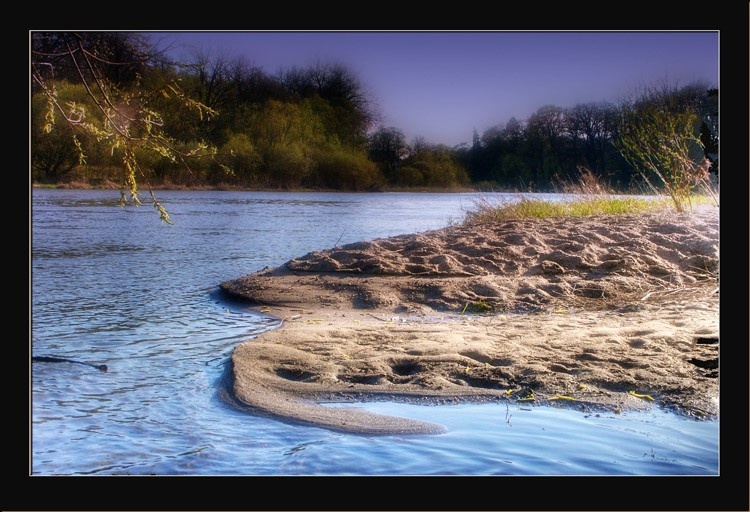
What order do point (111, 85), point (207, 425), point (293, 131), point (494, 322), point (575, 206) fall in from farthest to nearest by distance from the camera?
point (575, 206), point (293, 131), point (494, 322), point (111, 85), point (207, 425)

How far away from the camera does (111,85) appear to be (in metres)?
4.93

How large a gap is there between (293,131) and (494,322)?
7.40 ft

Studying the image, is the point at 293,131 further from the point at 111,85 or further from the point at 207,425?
the point at 207,425

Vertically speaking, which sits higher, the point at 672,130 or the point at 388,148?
the point at 672,130

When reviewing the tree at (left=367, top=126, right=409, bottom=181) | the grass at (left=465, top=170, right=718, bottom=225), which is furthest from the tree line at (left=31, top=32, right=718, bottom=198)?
the grass at (left=465, top=170, right=718, bottom=225)

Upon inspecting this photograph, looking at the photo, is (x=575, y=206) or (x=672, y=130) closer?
(x=672, y=130)

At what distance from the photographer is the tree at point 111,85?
Result: 435 cm

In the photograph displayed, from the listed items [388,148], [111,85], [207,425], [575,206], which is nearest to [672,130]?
[388,148]

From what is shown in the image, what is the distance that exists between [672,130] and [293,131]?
4000mm

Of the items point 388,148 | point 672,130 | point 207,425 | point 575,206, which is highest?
point 672,130

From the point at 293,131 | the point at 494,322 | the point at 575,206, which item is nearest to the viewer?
the point at 494,322

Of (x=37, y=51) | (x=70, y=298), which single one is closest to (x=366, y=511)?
(x=37, y=51)

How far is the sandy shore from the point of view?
14.8ft

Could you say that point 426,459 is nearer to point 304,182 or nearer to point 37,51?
point 37,51
